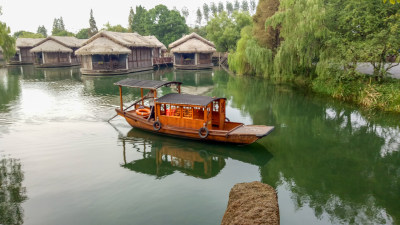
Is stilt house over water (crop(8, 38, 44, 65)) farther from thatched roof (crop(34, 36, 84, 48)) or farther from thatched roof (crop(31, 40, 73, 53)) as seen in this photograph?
thatched roof (crop(31, 40, 73, 53))

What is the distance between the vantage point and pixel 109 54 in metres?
37.1

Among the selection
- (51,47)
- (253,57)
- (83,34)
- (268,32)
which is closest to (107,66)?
(51,47)

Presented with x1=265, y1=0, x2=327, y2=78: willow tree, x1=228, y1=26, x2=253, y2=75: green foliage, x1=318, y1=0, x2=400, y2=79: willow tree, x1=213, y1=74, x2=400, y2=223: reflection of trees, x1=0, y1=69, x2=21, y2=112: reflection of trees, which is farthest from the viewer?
x1=228, y1=26, x2=253, y2=75: green foliage

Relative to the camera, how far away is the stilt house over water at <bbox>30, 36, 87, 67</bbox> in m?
48.2

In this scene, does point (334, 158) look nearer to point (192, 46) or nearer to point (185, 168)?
point (185, 168)

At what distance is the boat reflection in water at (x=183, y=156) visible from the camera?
1119 cm

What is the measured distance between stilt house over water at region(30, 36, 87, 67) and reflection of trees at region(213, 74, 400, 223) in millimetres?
38875

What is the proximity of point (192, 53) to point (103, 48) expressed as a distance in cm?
1542

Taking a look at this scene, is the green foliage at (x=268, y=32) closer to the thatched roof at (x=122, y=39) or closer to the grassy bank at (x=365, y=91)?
the grassy bank at (x=365, y=91)

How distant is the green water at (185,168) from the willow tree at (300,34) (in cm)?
615

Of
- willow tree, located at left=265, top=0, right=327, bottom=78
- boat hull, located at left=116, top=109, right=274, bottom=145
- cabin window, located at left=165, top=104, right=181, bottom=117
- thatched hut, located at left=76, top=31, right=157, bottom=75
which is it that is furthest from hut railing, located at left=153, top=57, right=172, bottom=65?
cabin window, located at left=165, top=104, right=181, bottom=117

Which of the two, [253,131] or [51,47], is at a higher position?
[51,47]

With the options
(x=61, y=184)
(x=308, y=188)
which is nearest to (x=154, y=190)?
(x=61, y=184)

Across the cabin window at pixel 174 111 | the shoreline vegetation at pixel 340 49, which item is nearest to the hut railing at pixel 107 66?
the shoreline vegetation at pixel 340 49
